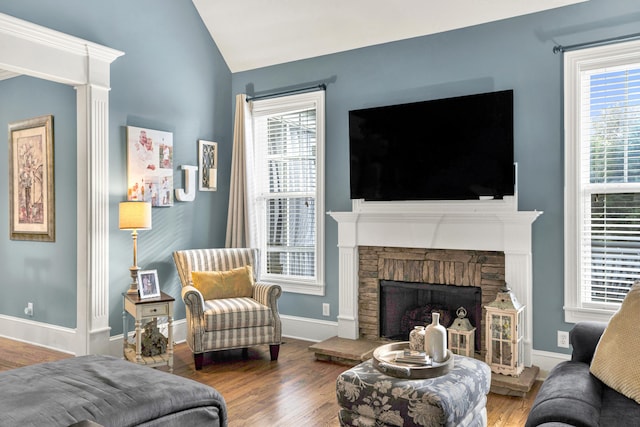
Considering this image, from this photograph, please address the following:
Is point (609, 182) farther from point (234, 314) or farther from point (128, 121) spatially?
point (128, 121)

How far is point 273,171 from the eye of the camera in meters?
5.23

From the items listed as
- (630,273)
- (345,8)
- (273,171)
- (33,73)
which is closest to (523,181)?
(630,273)

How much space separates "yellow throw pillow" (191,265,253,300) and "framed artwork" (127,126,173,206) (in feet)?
2.65

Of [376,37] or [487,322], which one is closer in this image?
[487,322]

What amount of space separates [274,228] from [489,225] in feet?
7.28

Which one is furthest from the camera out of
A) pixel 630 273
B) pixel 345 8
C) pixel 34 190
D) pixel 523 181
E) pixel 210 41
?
pixel 210 41

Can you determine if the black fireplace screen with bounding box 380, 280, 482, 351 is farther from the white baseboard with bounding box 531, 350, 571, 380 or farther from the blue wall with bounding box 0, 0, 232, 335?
the blue wall with bounding box 0, 0, 232, 335

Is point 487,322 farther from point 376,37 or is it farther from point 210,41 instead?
point 210,41

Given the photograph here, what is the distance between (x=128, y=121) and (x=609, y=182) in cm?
381

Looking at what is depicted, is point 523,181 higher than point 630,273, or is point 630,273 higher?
point 523,181

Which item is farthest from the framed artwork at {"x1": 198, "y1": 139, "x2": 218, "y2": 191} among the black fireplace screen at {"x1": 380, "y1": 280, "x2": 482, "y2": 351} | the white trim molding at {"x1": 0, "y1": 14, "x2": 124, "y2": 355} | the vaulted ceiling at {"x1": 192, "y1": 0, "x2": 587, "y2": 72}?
the black fireplace screen at {"x1": 380, "y1": 280, "x2": 482, "y2": 351}

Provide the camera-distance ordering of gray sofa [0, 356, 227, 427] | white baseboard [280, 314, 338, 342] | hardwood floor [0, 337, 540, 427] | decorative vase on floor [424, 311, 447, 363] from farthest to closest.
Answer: white baseboard [280, 314, 338, 342]
hardwood floor [0, 337, 540, 427]
decorative vase on floor [424, 311, 447, 363]
gray sofa [0, 356, 227, 427]

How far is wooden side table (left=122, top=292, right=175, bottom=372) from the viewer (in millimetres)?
3803

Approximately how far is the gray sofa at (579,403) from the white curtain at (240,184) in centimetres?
338
